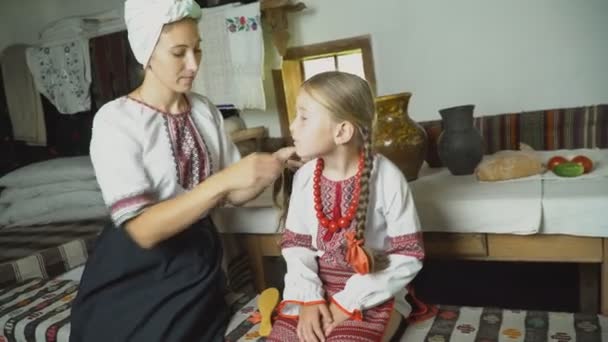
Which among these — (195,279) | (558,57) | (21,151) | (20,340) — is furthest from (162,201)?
(21,151)

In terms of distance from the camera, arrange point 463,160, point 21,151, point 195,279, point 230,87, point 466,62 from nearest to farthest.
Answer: point 195,279 < point 463,160 < point 466,62 < point 230,87 < point 21,151

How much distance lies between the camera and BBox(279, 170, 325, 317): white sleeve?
1.13 meters

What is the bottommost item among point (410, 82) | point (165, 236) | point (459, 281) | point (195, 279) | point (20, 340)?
point (459, 281)

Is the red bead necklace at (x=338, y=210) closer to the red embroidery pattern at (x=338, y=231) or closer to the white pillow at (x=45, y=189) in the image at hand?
the red embroidery pattern at (x=338, y=231)

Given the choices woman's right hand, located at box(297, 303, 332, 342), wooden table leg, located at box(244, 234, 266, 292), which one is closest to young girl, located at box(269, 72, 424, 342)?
woman's right hand, located at box(297, 303, 332, 342)

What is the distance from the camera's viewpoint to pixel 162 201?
3.81ft

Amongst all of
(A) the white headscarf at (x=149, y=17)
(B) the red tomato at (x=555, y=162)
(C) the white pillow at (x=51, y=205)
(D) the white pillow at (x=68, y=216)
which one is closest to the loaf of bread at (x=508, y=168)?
(B) the red tomato at (x=555, y=162)

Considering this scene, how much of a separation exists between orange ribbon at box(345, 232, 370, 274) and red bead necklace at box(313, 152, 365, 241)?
0.12 ft

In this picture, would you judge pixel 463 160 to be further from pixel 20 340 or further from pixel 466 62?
pixel 20 340

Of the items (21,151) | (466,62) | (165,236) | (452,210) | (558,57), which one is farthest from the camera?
(21,151)

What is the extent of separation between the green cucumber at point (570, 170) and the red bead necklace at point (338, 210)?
758mm

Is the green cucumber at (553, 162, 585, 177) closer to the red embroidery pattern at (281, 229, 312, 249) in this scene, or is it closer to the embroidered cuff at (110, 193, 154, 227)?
the red embroidery pattern at (281, 229, 312, 249)

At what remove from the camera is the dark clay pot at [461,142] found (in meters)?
1.75

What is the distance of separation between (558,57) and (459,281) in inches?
39.0
